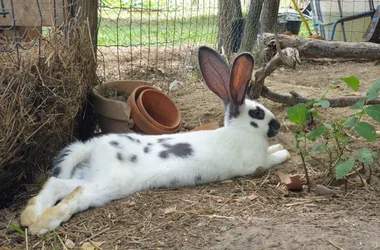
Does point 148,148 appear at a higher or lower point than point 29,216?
higher

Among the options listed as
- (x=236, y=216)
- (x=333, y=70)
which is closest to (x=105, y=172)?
(x=236, y=216)

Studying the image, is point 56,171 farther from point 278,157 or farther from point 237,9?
point 237,9

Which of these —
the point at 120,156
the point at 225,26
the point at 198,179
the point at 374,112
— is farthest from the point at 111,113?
the point at 225,26

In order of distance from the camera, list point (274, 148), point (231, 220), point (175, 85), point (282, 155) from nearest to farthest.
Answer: point (231, 220) → point (282, 155) → point (274, 148) → point (175, 85)

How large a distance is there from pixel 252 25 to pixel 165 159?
5.00m

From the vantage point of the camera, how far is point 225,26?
25.0 feet

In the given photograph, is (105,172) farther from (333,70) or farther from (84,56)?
(333,70)

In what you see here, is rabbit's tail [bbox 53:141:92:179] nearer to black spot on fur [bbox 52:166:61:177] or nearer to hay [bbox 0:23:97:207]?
black spot on fur [bbox 52:166:61:177]

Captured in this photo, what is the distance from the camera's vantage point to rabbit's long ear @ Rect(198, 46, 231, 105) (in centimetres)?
395

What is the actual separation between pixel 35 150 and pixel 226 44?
4373mm

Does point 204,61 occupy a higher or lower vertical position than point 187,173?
higher

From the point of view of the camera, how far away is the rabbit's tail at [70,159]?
3.48m

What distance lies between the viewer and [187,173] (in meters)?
3.62

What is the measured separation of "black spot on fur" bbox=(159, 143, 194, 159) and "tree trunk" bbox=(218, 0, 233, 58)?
3.86 meters
